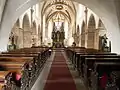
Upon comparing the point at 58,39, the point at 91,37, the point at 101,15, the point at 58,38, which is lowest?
the point at 91,37

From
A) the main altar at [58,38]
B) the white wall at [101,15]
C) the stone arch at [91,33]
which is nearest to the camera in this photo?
the white wall at [101,15]

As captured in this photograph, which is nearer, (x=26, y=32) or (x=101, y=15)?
(x=101, y=15)

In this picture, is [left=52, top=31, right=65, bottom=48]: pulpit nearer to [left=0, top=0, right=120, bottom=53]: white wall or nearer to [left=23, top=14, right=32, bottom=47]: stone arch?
[left=23, top=14, right=32, bottom=47]: stone arch

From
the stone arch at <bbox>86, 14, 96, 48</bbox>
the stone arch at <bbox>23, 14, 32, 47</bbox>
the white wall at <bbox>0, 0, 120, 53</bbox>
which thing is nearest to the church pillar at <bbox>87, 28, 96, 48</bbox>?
the stone arch at <bbox>86, 14, 96, 48</bbox>

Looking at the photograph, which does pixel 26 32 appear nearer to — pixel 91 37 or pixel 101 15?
pixel 91 37

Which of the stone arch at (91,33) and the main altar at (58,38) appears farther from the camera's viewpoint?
the main altar at (58,38)

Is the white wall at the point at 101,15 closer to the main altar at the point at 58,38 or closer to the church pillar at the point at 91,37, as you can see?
the church pillar at the point at 91,37

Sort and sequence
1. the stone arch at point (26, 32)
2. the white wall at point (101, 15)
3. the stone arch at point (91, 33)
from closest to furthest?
the white wall at point (101, 15)
the stone arch at point (91, 33)
the stone arch at point (26, 32)

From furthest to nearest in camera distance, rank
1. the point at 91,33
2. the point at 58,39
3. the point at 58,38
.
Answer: the point at 58,38 → the point at 58,39 → the point at 91,33

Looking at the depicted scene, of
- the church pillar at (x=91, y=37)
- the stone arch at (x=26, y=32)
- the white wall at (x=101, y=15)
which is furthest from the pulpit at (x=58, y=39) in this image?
the white wall at (x=101, y=15)

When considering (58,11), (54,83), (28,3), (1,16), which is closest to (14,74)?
(54,83)

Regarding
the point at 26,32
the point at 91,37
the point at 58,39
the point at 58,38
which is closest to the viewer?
the point at 91,37

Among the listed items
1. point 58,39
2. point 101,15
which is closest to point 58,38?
point 58,39

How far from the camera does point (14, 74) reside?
17.0ft
